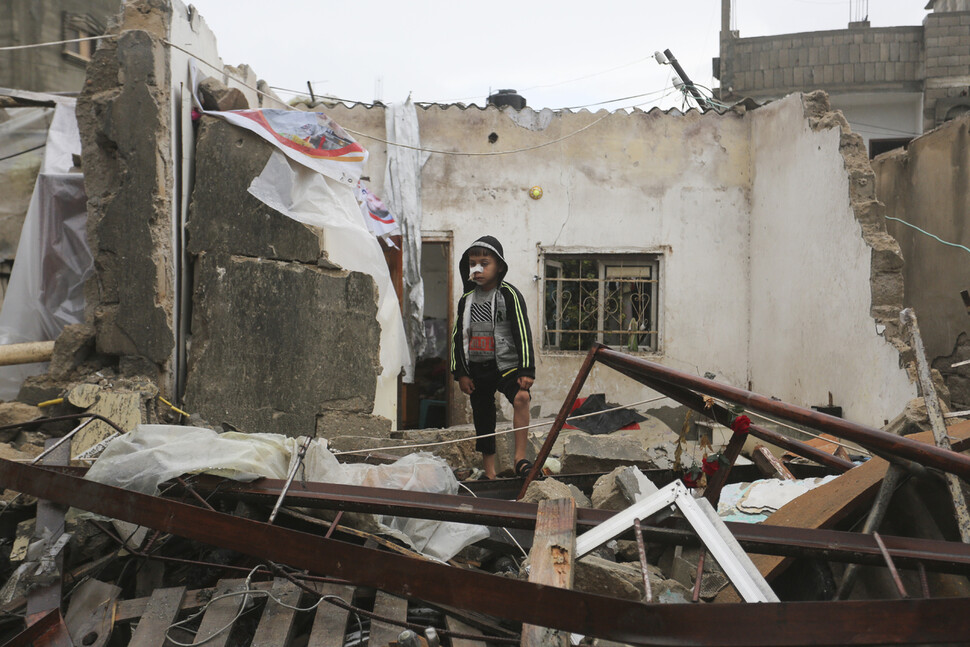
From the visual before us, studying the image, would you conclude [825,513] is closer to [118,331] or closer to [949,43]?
[118,331]

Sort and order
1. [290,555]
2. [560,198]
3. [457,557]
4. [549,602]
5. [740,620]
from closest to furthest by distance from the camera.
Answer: [740,620], [549,602], [290,555], [457,557], [560,198]

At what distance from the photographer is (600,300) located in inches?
326

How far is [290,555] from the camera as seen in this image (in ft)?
6.97

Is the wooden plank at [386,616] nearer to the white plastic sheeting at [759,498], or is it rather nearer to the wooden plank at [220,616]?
the wooden plank at [220,616]

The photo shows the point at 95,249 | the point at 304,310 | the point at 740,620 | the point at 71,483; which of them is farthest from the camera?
the point at 304,310

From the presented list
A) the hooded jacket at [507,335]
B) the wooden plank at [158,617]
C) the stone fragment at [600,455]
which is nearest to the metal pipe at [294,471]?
the wooden plank at [158,617]

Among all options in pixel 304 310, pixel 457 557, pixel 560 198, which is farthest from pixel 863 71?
pixel 457 557

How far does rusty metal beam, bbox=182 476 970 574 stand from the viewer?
2059 mm

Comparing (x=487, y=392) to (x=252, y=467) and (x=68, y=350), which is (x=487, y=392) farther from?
(x=68, y=350)

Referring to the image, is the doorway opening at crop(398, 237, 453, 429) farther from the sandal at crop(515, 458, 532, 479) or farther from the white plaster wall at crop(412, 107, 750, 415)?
the sandal at crop(515, 458, 532, 479)

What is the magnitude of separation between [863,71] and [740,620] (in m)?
14.2

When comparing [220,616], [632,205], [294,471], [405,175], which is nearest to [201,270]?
[294,471]

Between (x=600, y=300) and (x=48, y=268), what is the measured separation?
5.54 meters

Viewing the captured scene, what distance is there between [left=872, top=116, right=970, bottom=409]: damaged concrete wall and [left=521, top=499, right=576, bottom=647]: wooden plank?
5.31m
